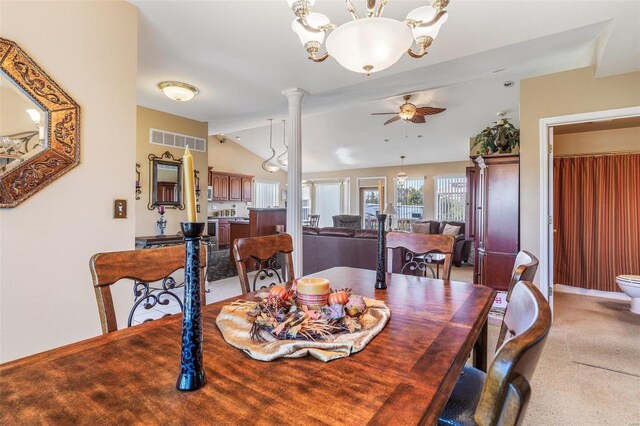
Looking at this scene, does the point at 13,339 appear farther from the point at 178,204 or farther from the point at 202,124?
the point at 202,124

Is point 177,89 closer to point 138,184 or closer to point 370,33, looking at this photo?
point 138,184

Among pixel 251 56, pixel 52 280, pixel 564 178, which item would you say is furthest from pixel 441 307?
pixel 564 178

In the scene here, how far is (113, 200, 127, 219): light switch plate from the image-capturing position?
1.95 meters

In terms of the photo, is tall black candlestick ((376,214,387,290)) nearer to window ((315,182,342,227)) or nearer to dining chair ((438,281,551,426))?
dining chair ((438,281,551,426))

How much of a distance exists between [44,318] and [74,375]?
131 centimetres

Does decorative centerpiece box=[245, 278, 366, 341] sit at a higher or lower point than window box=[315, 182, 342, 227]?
lower

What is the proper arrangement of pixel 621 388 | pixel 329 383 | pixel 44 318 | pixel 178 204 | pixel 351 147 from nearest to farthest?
1. pixel 329 383
2. pixel 44 318
3. pixel 621 388
4. pixel 178 204
5. pixel 351 147

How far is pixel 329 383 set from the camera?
675 mm

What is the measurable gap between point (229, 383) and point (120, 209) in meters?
1.74

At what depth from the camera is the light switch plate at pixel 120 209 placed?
1954 millimetres

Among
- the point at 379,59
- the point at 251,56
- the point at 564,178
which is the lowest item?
the point at 564,178

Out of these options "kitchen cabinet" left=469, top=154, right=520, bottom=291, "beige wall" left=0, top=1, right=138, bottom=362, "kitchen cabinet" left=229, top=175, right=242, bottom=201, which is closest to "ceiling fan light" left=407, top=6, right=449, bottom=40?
"beige wall" left=0, top=1, right=138, bottom=362

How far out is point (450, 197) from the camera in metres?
8.77

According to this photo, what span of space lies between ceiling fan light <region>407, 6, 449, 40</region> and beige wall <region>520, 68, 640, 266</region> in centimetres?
218
